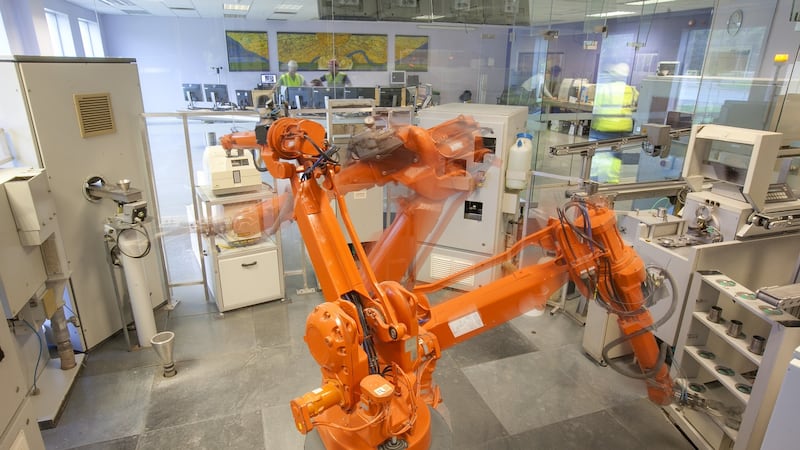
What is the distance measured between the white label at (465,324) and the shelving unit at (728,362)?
1394mm

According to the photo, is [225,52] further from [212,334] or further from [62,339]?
[62,339]

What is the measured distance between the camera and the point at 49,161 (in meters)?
3.10

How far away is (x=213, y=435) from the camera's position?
110 inches

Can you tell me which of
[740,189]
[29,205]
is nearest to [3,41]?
[29,205]

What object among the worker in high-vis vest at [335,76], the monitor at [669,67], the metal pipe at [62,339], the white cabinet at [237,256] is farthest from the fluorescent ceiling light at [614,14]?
the metal pipe at [62,339]

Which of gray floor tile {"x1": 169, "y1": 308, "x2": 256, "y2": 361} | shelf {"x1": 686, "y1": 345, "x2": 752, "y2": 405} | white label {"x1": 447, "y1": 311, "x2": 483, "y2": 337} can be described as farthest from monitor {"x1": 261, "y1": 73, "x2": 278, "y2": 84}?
shelf {"x1": 686, "y1": 345, "x2": 752, "y2": 405}

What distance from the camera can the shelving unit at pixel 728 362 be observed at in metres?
2.19

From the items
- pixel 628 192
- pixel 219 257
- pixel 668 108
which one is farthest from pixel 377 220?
pixel 668 108

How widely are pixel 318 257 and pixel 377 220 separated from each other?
3.03m

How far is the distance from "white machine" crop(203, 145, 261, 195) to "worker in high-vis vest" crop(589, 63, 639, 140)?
18.5ft

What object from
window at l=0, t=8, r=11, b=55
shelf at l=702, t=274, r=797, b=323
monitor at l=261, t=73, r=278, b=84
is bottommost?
shelf at l=702, t=274, r=797, b=323

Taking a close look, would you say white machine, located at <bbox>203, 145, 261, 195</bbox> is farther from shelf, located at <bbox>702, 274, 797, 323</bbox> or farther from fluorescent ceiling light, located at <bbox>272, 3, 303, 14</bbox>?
fluorescent ceiling light, located at <bbox>272, 3, 303, 14</bbox>

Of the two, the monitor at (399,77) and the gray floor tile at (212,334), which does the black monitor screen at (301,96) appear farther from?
the gray floor tile at (212,334)

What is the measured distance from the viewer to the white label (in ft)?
7.07
